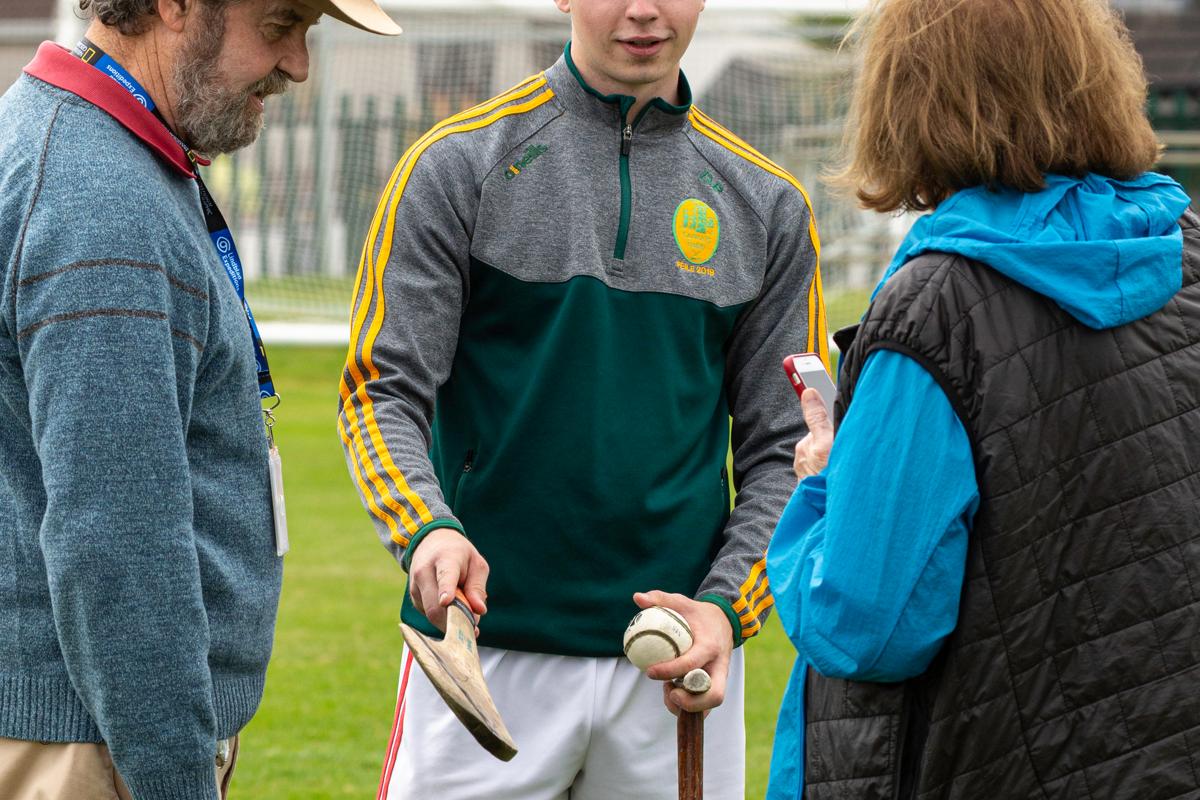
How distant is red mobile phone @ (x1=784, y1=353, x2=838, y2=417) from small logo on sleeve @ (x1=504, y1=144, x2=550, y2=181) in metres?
0.70

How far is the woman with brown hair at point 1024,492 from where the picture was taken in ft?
6.73

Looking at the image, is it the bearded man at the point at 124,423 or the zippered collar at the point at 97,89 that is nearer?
the bearded man at the point at 124,423

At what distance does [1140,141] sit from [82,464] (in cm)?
153

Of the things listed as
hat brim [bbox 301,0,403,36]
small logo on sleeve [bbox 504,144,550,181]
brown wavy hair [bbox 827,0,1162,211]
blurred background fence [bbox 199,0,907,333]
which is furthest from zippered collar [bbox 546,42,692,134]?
blurred background fence [bbox 199,0,907,333]

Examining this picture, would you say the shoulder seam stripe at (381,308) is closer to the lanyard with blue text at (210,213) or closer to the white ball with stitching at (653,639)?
the lanyard with blue text at (210,213)

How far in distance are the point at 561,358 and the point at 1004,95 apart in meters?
0.98

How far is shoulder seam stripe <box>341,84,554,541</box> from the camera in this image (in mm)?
2668

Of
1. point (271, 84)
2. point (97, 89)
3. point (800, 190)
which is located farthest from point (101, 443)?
point (800, 190)

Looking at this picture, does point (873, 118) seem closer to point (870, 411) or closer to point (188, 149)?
point (870, 411)

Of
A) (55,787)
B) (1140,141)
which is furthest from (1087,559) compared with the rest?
(55,787)

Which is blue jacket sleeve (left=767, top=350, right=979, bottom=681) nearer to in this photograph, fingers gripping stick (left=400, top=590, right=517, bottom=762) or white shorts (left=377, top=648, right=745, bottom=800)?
fingers gripping stick (left=400, top=590, right=517, bottom=762)

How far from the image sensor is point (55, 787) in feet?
7.31

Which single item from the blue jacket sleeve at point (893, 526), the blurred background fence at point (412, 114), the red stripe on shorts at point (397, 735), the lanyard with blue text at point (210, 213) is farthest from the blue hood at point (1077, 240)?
the blurred background fence at point (412, 114)

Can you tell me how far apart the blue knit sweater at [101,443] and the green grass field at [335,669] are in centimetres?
340
